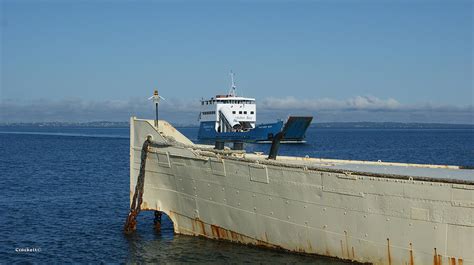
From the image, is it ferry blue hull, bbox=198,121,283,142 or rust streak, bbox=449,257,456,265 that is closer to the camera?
rust streak, bbox=449,257,456,265

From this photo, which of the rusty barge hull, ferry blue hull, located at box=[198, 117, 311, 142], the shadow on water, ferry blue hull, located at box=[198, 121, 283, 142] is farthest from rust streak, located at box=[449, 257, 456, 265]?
ferry blue hull, located at box=[198, 121, 283, 142]

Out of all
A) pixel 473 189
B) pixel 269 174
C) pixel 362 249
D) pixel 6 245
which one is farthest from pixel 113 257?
pixel 473 189

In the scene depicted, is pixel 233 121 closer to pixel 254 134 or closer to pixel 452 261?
pixel 254 134

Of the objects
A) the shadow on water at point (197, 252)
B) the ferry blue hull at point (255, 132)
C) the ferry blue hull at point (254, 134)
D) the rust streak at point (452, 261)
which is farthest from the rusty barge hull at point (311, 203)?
the ferry blue hull at point (254, 134)

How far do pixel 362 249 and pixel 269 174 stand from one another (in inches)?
163

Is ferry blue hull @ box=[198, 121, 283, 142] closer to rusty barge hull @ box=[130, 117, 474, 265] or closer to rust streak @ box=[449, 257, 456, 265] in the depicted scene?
rusty barge hull @ box=[130, 117, 474, 265]

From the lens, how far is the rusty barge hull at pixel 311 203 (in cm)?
1443

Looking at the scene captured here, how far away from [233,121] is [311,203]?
70938mm

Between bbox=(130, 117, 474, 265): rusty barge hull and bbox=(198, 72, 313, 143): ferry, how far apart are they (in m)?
62.4

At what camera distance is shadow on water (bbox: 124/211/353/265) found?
59.3ft

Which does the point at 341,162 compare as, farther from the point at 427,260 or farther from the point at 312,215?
the point at 427,260

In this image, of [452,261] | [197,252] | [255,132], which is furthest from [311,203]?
[255,132]

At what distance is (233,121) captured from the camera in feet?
289

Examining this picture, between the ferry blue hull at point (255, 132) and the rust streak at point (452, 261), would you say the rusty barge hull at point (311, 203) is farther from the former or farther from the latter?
the ferry blue hull at point (255, 132)
